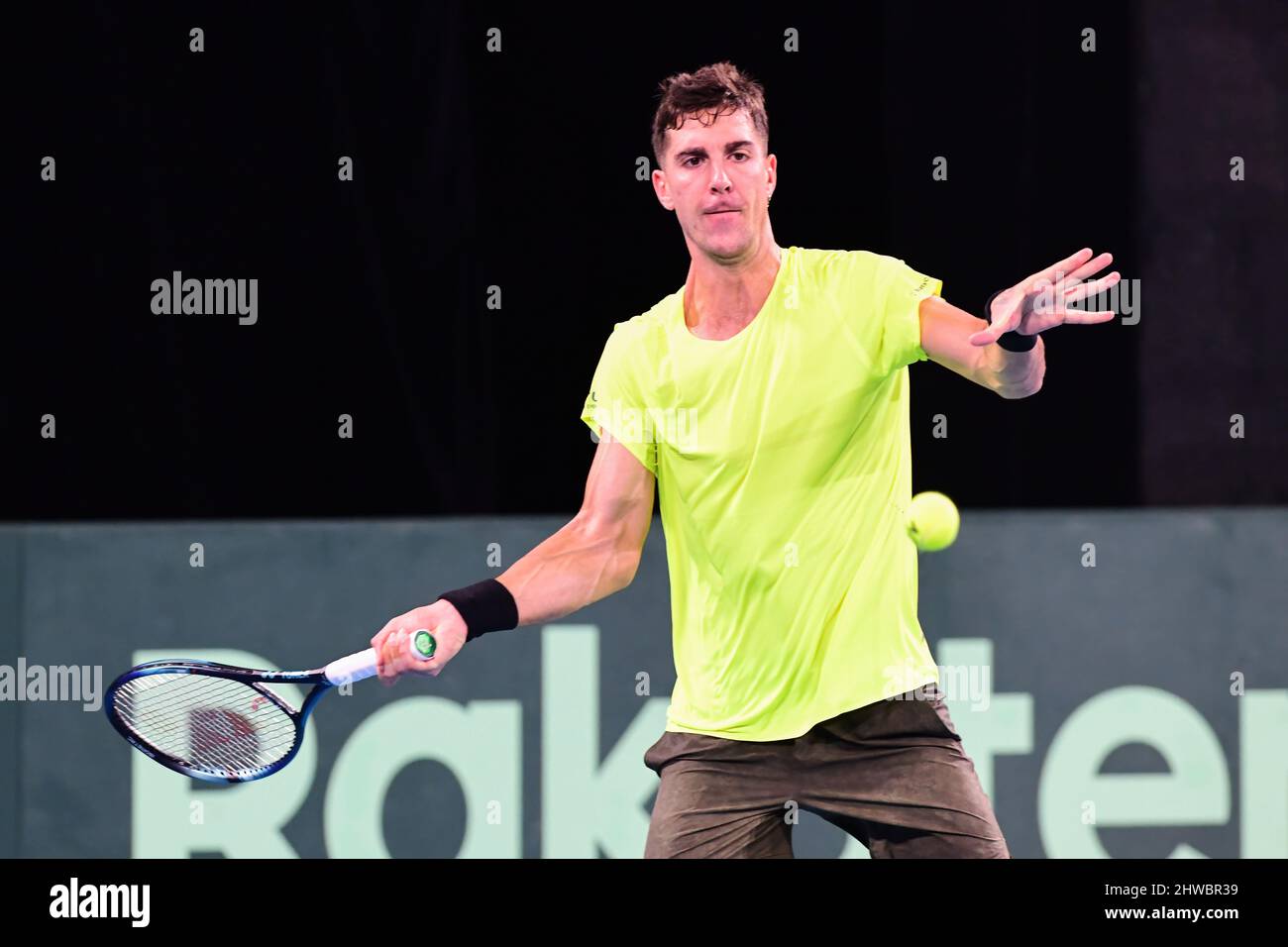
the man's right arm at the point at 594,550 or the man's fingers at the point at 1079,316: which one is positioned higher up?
the man's fingers at the point at 1079,316

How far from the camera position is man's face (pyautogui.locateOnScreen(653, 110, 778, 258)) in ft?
14.2

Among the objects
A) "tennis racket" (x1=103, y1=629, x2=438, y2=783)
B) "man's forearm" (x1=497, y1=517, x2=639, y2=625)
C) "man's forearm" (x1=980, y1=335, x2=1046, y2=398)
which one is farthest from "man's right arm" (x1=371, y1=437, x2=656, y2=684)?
"man's forearm" (x1=980, y1=335, x2=1046, y2=398)

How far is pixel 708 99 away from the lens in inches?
174

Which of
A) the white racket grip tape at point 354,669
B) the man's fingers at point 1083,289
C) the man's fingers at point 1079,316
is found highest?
the man's fingers at point 1083,289

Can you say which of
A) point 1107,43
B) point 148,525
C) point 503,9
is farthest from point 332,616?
point 1107,43

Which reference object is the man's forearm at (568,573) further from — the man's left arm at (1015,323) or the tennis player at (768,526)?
the man's left arm at (1015,323)

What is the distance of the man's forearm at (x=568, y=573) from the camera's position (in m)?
4.35

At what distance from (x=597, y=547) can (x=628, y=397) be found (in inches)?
13.0

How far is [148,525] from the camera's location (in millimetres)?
6125

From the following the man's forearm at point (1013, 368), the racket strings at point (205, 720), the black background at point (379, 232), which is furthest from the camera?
the black background at point (379, 232)

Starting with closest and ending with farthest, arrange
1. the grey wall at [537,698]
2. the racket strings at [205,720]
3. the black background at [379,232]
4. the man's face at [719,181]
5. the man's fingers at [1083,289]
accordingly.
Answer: the man's fingers at [1083,289], the man's face at [719,181], the racket strings at [205,720], the grey wall at [537,698], the black background at [379,232]

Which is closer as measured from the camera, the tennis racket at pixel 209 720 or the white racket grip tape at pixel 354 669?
the white racket grip tape at pixel 354 669

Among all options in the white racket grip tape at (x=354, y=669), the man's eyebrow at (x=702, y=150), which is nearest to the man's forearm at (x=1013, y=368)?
the man's eyebrow at (x=702, y=150)

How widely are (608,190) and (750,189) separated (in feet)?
6.72
